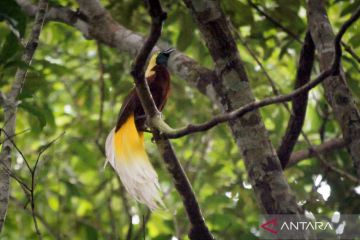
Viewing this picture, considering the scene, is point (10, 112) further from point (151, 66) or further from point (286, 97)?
point (151, 66)

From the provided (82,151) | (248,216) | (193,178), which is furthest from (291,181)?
(82,151)

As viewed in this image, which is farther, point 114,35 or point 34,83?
point 114,35

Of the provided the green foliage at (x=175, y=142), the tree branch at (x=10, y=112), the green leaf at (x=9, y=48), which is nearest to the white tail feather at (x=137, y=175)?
the green foliage at (x=175, y=142)

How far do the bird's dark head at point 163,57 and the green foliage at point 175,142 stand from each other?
5.1 inches

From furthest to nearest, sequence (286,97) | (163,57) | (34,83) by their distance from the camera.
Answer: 1. (163,57)
2. (34,83)
3. (286,97)

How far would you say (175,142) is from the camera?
4.48 metres

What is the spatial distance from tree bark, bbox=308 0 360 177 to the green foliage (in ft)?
1.57

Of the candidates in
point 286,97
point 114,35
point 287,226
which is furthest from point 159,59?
point 286,97

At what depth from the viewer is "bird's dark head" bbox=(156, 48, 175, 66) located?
317 cm

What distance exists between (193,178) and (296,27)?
3.99ft

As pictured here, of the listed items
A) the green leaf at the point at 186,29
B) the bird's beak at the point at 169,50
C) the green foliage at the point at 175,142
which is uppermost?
the green leaf at the point at 186,29

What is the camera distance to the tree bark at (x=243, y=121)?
2111mm

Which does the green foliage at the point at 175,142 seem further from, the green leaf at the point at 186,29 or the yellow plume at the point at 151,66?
the yellow plume at the point at 151,66

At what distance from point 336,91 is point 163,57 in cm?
125
